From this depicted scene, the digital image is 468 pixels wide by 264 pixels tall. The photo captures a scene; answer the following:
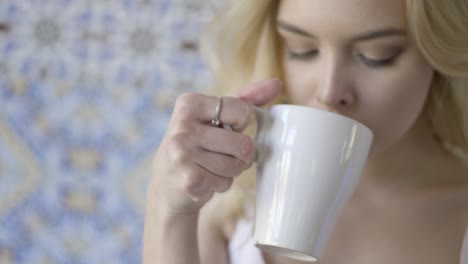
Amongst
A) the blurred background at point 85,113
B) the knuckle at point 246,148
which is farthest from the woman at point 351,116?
the blurred background at point 85,113

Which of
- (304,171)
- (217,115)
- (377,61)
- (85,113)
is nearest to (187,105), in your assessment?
(217,115)

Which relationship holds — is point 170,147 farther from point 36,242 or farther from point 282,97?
point 36,242

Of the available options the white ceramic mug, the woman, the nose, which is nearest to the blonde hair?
the woman

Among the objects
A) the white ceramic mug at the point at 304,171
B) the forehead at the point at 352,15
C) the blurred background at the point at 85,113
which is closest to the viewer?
the white ceramic mug at the point at 304,171

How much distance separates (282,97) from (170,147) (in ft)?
1.02

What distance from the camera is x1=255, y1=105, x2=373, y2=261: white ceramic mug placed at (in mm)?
671

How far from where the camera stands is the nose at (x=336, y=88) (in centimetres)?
81

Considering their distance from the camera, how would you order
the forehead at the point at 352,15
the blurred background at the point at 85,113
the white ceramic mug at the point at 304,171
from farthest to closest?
the blurred background at the point at 85,113 < the forehead at the point at 352,15 < the white ceramic mug at the point at 304,171

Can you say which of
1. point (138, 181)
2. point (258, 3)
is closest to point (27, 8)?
point (138, 181)

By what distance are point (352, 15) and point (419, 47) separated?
0.10 meters

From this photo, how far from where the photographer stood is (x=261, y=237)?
708mm

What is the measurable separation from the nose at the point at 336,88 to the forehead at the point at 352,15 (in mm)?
46

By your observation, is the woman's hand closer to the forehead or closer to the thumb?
the thumb

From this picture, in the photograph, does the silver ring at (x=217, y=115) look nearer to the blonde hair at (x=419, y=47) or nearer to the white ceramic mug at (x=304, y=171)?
the white ceramic mug at (x=304, y=171)
